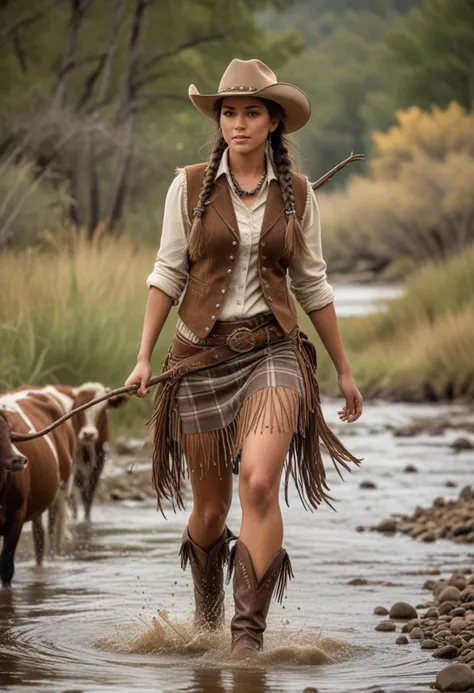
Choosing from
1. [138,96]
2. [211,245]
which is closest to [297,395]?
[211,245]

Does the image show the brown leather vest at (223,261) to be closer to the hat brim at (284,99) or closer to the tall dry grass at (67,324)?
the hat brim at (284,99)

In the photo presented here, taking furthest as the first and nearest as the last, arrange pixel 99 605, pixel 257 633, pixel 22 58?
pixel 22 58 → pixel 99 605 → pixel 257 633

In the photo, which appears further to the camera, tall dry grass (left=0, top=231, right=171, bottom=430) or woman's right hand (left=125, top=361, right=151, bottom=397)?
tall dry grass (left=0, top=231, right=171, bottom=430)

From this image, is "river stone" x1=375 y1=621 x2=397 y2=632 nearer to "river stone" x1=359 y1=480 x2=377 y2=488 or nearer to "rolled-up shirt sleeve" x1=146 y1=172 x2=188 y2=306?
"rolled-up shirt sleeve" x1=146 y1=172 x2=188 y2=306

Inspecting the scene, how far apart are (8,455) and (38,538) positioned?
176cm

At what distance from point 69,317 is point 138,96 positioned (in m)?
18.9

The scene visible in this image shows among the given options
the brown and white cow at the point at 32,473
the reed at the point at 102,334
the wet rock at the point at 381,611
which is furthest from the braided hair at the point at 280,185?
the reed at the point at 102,334

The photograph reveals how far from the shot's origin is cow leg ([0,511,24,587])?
8844mm

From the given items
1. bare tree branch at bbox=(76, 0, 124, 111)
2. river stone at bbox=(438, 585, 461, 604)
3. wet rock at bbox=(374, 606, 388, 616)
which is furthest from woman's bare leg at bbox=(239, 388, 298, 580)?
bare tree branch at bbox=(76, 0, 124, 111)

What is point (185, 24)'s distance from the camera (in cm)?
3450

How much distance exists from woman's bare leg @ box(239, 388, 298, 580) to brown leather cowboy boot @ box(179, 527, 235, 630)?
54cm

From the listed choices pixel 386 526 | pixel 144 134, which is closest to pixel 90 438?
pixel 386 526

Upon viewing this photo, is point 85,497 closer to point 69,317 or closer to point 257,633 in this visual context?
point 69,317

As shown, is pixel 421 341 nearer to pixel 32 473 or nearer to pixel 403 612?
pixel 32 473
